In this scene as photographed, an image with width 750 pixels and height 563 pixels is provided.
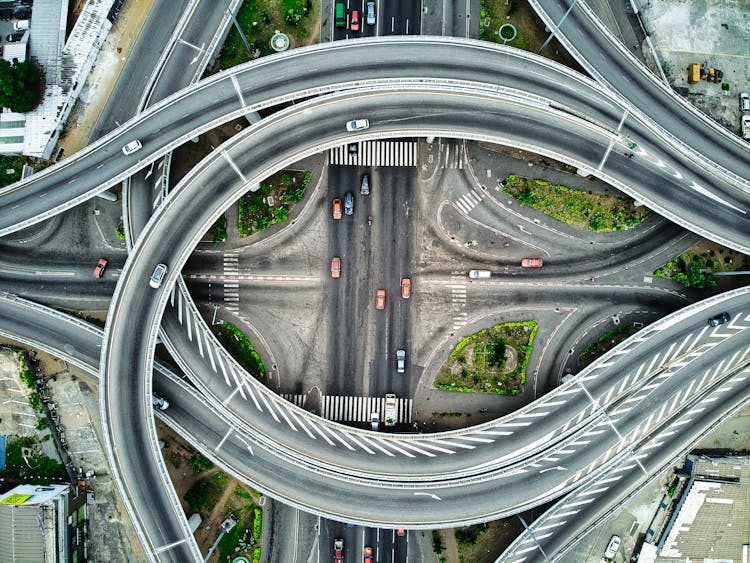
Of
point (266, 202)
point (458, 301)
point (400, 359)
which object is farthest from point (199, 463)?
point (458, 301)

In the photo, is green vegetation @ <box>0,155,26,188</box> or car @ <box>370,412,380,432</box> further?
green vegetation @ <box>0,155,26,188</box>

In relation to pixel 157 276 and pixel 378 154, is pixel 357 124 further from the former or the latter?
pixel 157 276

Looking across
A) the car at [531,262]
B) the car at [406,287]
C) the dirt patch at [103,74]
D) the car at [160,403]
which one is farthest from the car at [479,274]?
the dirt patch at [103,74]

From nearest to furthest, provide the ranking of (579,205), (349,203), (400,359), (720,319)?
(720,319), (349,203), (400,359), (579,205)

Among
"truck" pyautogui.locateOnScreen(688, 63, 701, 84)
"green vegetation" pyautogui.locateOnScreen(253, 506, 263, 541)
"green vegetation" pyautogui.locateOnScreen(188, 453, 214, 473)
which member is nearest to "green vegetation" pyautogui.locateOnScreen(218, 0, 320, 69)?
"truck" pyautogui.locateOnScreen(688, 63, 701, 84)

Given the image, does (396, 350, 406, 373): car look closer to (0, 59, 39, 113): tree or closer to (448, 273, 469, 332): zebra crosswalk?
(448, 273, 469, 332): zebra crosswalk

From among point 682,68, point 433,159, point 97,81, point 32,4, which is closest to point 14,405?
point 97,81
